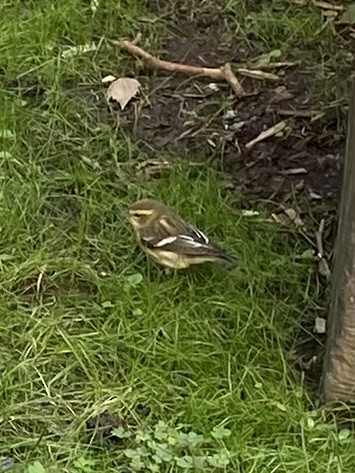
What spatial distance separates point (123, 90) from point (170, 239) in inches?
52.2

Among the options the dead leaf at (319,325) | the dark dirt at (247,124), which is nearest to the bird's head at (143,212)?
the dark dirt at (247,124)

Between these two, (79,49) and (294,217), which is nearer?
(294,217)

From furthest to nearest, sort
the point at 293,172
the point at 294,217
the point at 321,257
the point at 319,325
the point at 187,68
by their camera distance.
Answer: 1. the point at 187,68
2. the point at 293,172
3. the point at 294,217
4. the point at 321,257
5. the point at 319,325

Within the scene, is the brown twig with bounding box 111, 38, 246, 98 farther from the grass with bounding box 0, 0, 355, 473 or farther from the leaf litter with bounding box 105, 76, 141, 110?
the grass with bounding box 0, 0, 355, 473

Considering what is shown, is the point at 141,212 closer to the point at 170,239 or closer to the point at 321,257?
the point at 170,239

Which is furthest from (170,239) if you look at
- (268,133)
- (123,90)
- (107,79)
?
(107,79)

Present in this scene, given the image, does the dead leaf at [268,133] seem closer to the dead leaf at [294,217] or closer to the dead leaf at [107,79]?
the dead leaf at [294,217]

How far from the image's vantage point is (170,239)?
459 centimetres

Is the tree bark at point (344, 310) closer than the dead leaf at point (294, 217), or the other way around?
the tree bark at point (344, 310)

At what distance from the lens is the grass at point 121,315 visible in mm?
4094

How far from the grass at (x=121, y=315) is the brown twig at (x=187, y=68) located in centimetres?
40

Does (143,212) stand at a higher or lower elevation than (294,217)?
higher

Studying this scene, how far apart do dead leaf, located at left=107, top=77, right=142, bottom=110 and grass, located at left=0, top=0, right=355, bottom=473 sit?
0.08 m

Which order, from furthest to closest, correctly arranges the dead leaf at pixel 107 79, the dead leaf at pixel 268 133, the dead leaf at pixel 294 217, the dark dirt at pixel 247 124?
the dead leaf at pixel 107 79
the dead leaf at pixel 268 133
the dark dirt at pixel 247 124
the dead leaf at pixel 294 217
